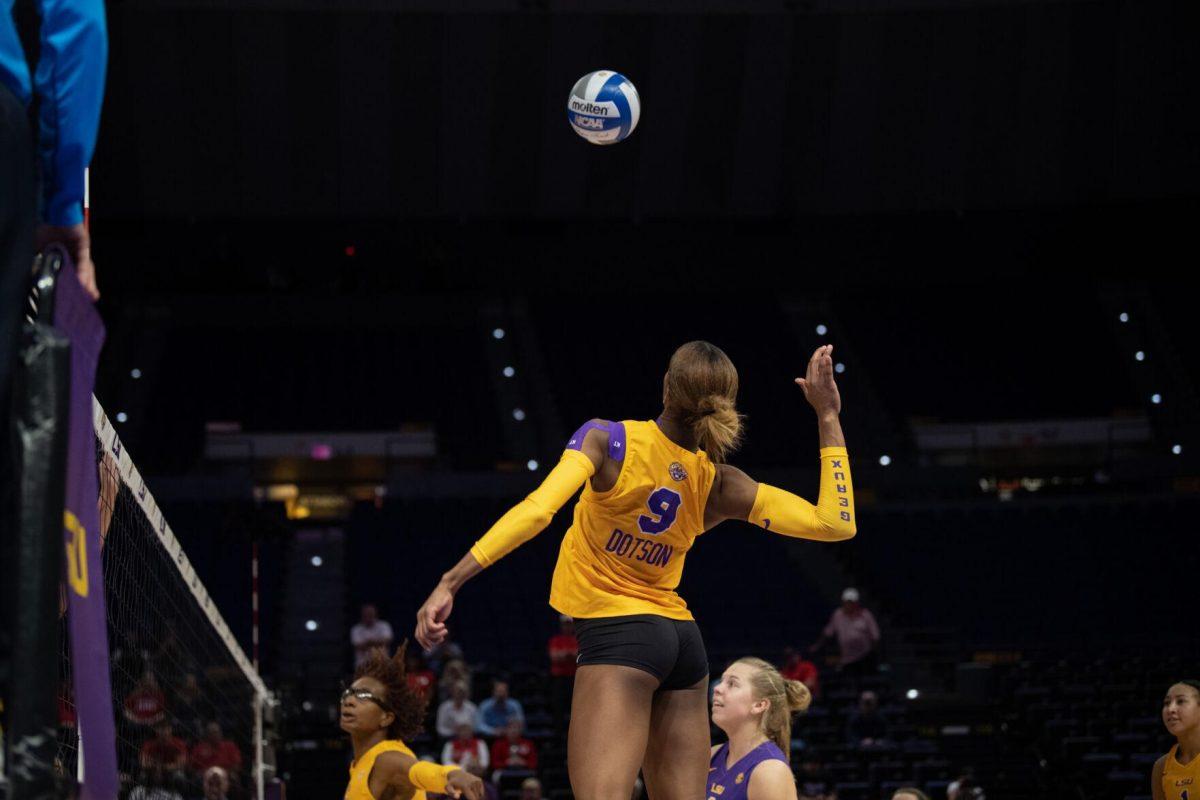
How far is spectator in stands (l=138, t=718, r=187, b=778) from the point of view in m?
8.03

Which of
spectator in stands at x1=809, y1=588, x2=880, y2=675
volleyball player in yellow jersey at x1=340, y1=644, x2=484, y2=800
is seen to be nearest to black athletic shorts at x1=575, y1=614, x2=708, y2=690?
volleyball player in yellow jersey at x1=340, y1=644, x2=484, y2=800

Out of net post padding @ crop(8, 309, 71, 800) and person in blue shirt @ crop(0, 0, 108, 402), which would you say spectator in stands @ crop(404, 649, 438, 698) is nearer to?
person in blue shirt @ crop(0, 0, 108, 402)

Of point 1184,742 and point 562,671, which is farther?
point 562,671

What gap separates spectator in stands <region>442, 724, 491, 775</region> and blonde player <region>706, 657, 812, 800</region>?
7518mm

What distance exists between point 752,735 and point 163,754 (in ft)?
12.9

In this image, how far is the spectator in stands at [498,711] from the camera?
1441 cm

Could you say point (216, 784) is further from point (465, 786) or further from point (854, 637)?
point (854, 637)

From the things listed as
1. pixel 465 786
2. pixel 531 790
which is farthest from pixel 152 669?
pixel 465 786

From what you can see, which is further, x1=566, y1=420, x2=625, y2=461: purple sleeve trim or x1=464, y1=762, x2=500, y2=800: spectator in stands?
x1=464, y1=762, x2=500, y2=800: spectator in stands

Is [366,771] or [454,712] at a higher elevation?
[454,712]

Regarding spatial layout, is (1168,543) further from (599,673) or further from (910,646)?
(599,673)

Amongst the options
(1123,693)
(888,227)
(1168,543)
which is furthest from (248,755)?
(888,227)

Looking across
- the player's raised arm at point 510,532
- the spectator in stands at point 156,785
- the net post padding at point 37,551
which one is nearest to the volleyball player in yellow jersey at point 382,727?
the spectator in stands at point 156,785

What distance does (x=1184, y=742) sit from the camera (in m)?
8.10
